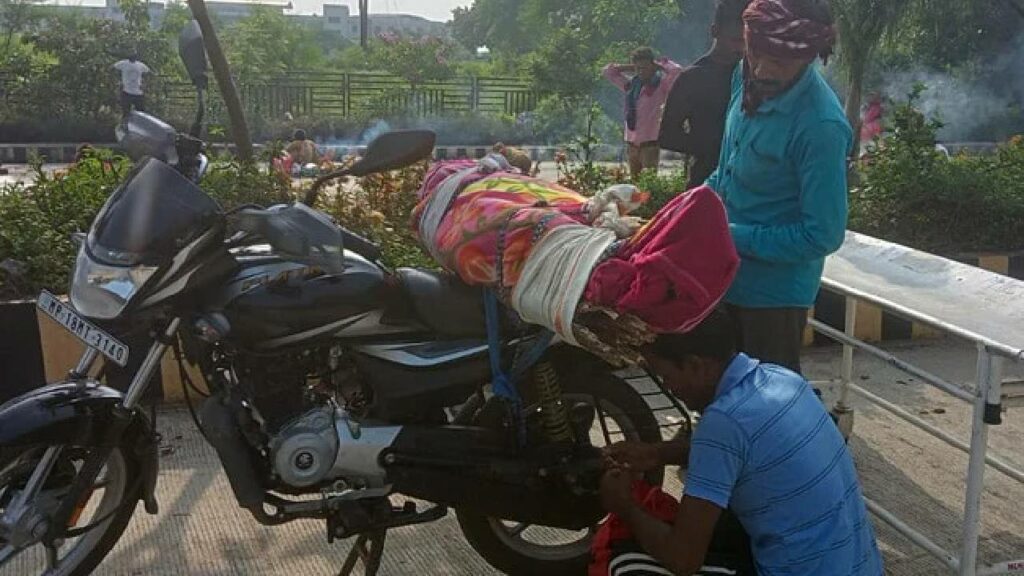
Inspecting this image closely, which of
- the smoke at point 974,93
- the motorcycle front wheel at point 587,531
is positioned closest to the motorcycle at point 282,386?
the motorcycle front wheel at point 587,531

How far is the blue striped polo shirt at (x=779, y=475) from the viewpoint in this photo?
2199 millimetres

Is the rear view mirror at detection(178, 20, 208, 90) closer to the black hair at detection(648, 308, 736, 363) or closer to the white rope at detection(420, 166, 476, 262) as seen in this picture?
the white rope at detection(420, 166, 476, 262)

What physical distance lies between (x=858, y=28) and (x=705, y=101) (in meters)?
11.7

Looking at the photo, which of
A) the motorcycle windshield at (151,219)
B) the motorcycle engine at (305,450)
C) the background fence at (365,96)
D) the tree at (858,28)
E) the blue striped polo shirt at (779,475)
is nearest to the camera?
the blue striped polo shirt at (779,475)

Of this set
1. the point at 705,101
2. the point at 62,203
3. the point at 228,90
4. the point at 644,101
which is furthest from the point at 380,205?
the point at 644,101

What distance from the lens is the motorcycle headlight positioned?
102 inches

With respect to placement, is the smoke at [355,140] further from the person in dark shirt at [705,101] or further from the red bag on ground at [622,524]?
the red bag on ground at [622,524]

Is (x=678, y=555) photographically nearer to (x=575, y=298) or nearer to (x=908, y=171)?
(x=575, y=298)

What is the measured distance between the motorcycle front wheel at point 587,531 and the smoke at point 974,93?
21785mm

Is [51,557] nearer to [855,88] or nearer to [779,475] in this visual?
[779,475]

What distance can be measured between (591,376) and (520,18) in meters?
43.7

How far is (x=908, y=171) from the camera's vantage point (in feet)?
21.1

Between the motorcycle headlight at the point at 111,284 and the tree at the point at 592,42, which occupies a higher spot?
the tree at the point at 592,42

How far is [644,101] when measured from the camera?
30.6 ft
